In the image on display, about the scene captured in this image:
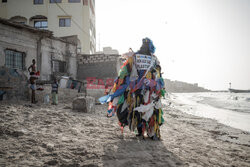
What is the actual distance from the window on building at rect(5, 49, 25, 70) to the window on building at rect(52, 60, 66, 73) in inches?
104

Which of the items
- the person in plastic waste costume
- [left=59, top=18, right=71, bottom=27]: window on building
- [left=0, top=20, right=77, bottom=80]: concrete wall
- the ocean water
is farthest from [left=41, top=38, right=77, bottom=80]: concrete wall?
the person in plastic waste costume

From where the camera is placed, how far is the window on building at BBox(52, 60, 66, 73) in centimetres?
1428

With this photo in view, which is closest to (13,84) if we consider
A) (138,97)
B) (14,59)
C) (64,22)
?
(138,97)

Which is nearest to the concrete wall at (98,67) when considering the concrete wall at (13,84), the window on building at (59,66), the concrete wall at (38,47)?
the concrete wall at (38,47)

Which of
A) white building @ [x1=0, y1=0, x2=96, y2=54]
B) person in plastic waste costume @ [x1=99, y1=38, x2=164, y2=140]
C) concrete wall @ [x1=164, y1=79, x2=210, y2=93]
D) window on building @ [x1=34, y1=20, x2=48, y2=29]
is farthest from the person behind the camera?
concrete wall @ [x1=164, y1=79, x2=210, y2=93]

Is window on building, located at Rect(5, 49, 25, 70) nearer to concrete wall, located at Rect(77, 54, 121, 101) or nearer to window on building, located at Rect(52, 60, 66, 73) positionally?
window on building, located at Rect(52, 60, 66, 73)

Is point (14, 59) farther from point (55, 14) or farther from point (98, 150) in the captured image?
point (55, 14)

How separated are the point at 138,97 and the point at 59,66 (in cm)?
1400

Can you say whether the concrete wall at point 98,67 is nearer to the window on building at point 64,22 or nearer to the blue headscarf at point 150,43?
the window on building at point 64,22

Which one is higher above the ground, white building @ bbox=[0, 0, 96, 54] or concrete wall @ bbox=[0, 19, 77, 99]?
white building @ bbox=[0, 0, 96, 54]

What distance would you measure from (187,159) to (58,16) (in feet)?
80.6

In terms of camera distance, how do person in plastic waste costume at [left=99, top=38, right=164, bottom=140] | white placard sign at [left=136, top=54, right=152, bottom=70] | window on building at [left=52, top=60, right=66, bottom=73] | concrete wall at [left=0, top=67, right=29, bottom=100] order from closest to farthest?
person in plastic waste costume at [left=99, top=38, right=164, bottom=140] → white placard sign at [left=136, top=54, right=152, bottom=70] → concrete wall at [left=0, top=67, right=29, bottom=100] → window on building at [left=52, top=60, right=66, bottom=73]

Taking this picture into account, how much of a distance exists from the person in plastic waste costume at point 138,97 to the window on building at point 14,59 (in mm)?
11536

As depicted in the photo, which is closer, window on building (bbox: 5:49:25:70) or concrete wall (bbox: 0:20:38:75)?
concrete wall (bbox: 0:20:38:75)
